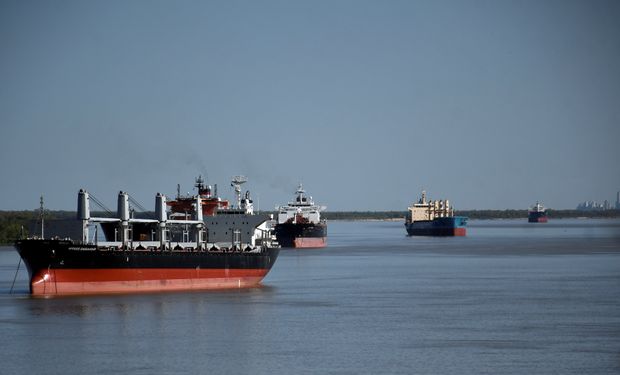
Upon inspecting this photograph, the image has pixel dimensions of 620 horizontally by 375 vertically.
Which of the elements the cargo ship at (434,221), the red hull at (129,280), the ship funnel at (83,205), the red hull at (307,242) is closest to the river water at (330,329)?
the red hull at (129,280)

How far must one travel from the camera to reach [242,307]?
45.5 metres

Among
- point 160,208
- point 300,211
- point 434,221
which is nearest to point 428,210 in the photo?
point 434,221

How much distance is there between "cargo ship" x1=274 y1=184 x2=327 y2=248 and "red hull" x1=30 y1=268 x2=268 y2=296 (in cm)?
5798

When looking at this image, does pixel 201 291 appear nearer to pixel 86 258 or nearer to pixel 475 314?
pixel 86 258

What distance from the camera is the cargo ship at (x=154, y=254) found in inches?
1886

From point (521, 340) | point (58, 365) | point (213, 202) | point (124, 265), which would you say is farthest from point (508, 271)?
point (58, 365)

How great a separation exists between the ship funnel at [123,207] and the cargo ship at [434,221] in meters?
111

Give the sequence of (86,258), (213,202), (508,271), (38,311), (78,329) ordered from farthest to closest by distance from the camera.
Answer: (508,271), (213,202), (86,258), (38,311), (78,329)

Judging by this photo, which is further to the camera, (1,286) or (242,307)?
(1,286)

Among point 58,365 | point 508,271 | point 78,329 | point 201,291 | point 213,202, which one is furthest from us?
point 508,271

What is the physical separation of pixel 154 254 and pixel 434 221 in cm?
11311

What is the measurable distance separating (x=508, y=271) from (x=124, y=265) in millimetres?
29897

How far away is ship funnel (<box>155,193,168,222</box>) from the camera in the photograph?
53.6 meters

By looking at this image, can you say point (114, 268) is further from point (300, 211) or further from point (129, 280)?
point (300, 211)
